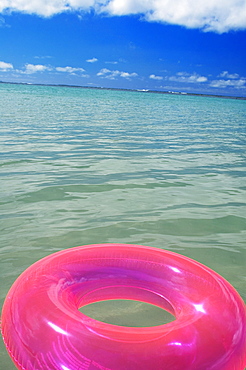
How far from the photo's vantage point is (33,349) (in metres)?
1.73

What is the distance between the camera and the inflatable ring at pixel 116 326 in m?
1.65

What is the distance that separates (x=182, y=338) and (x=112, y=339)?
1.15ft

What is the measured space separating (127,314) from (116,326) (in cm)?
100

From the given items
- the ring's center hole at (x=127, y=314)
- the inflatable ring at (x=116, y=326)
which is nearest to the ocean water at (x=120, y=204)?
the ring's center hole at (x=127, y=314)

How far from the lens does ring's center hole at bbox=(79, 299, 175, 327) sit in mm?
2642

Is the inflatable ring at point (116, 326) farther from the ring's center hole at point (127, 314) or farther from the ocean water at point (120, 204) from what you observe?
the ocean water at point (120, 204)

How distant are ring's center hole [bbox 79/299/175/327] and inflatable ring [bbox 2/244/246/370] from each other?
0.35m

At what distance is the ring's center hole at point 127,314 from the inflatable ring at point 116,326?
349mm

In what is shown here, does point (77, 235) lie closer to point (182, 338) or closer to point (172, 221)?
point (172, 221)

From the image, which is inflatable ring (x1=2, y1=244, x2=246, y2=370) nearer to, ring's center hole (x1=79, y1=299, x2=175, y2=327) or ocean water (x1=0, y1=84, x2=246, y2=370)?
ring's center hole (x1=79, y1=299, x2=175, y2=327)

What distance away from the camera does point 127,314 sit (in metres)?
2.73

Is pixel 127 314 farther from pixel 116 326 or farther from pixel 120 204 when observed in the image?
pixel 120 204

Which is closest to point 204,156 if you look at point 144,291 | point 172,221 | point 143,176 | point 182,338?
point 143,176

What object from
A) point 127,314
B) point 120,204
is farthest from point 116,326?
point 120,204
